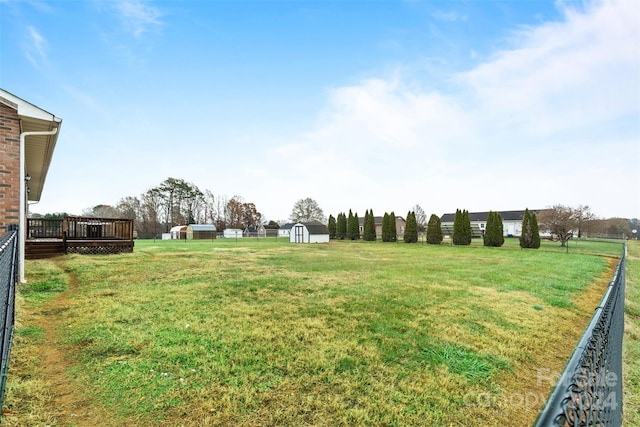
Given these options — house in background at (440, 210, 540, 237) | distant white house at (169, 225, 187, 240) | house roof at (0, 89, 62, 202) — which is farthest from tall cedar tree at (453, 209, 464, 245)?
distant white house at (169, 225, 187, 240)

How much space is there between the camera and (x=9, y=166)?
5.76 m

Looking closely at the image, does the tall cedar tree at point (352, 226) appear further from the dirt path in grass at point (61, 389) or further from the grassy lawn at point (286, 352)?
the dirt path in grass at point (61, 389)

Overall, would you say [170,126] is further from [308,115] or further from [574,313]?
[574,313]

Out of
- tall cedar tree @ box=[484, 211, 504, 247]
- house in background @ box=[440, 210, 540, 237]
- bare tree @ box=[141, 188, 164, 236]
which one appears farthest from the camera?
house in background @ box=[440, 210, 540, 237]

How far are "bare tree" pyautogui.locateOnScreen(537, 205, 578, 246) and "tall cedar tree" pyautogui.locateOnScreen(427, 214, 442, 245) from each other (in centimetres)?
1119

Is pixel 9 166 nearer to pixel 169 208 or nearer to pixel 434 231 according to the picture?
pixel 434 231

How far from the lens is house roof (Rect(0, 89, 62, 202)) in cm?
580

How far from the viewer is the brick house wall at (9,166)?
222 inches

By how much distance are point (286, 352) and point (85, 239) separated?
12.4m

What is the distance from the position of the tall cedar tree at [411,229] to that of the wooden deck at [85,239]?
90.2ft

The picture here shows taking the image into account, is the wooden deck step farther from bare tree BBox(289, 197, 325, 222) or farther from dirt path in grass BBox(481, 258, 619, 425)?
bare tree BBox(289, 197, 325, 222)

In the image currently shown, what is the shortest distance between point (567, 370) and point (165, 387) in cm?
306

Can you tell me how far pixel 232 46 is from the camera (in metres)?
13.1

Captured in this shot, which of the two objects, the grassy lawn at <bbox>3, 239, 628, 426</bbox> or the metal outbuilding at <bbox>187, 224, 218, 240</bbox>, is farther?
the metal outbuilding at <bbox>187, 224, 218, 240</bbox>
